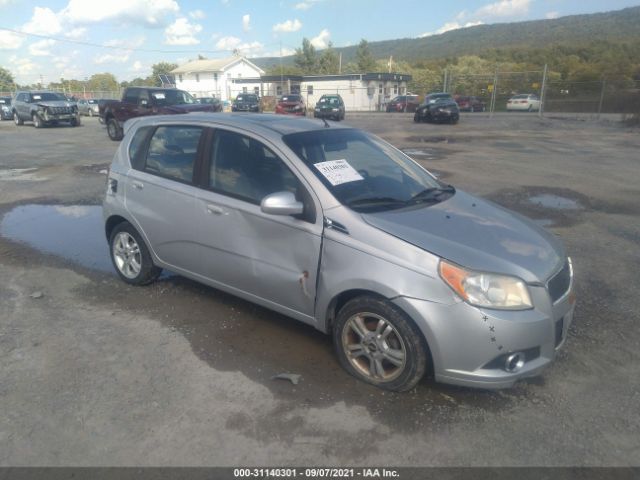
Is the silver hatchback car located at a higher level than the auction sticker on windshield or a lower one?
lower

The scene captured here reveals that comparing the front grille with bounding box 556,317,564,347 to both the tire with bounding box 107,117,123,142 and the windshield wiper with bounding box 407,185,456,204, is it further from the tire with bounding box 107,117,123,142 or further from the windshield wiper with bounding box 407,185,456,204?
the tire with bounding box 107,117,123,142

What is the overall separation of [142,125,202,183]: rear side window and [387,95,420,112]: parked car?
4042cm

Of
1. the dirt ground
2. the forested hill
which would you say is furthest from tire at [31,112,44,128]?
the forested hill

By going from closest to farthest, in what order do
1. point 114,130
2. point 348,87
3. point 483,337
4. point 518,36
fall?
point 483,337, point 114,130, point 348,87, point 518,36

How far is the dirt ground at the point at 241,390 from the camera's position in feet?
8.89

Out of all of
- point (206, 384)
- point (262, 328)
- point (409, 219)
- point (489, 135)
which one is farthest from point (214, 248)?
point (489, 135)

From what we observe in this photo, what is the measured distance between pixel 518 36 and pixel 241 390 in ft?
491

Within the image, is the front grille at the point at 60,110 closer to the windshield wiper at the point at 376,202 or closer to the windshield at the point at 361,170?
the windshield at the point at 361,170

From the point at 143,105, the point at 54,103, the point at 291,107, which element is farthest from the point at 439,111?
the point at 54,103

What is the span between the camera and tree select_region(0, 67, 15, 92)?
270ft

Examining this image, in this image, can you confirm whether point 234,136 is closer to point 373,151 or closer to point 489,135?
point 373,151

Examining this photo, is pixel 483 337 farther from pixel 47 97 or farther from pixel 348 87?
pixel 348 87

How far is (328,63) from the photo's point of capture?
91.0 metres

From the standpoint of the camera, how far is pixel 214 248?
3984mm
